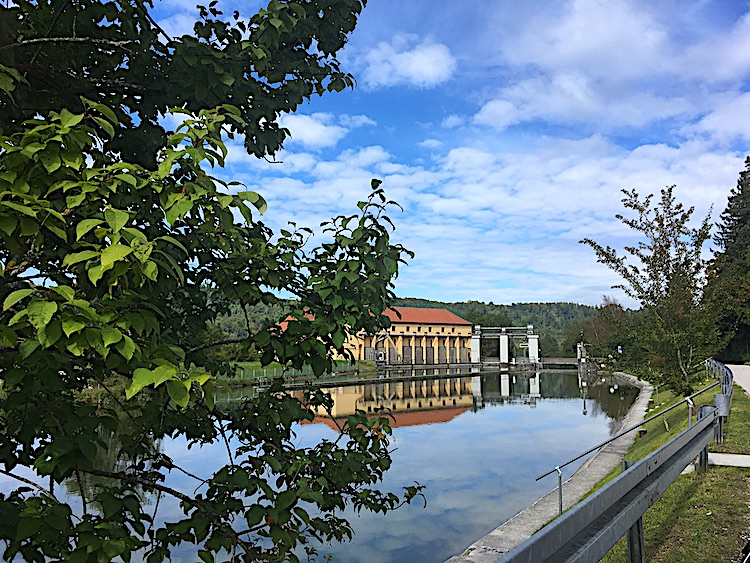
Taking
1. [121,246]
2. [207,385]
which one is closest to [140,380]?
[207,385]

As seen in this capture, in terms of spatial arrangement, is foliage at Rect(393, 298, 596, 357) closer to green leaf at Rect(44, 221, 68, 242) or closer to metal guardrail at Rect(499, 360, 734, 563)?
metal guardrail at Rect(499, 360, 734, 563)

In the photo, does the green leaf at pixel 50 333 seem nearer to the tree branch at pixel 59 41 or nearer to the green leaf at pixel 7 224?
the green leaf at pixel 7 224

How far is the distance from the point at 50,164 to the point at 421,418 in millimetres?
27991

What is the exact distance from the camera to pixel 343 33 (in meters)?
3.61

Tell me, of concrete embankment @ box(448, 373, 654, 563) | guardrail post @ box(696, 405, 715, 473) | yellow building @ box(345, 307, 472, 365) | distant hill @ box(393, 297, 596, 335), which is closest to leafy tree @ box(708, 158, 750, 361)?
concrete embankment @ box(448, 373, 654, 563)

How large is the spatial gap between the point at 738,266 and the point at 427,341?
138ft

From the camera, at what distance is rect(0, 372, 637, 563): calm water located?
11.0 metres

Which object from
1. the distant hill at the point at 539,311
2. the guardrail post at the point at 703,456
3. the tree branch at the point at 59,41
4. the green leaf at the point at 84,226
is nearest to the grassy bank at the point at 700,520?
the guardrail post at the point at 703,456

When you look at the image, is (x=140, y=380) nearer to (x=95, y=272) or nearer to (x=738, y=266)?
(x=95, y=272)

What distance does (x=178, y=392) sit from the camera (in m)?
1.67

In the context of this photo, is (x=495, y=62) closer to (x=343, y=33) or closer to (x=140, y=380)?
(x=343, y=33)

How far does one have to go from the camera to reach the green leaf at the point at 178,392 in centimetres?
165

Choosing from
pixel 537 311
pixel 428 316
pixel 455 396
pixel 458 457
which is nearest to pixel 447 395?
pixel 455 396

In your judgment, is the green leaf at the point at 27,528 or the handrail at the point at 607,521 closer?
the handrail at the point at 607,521
